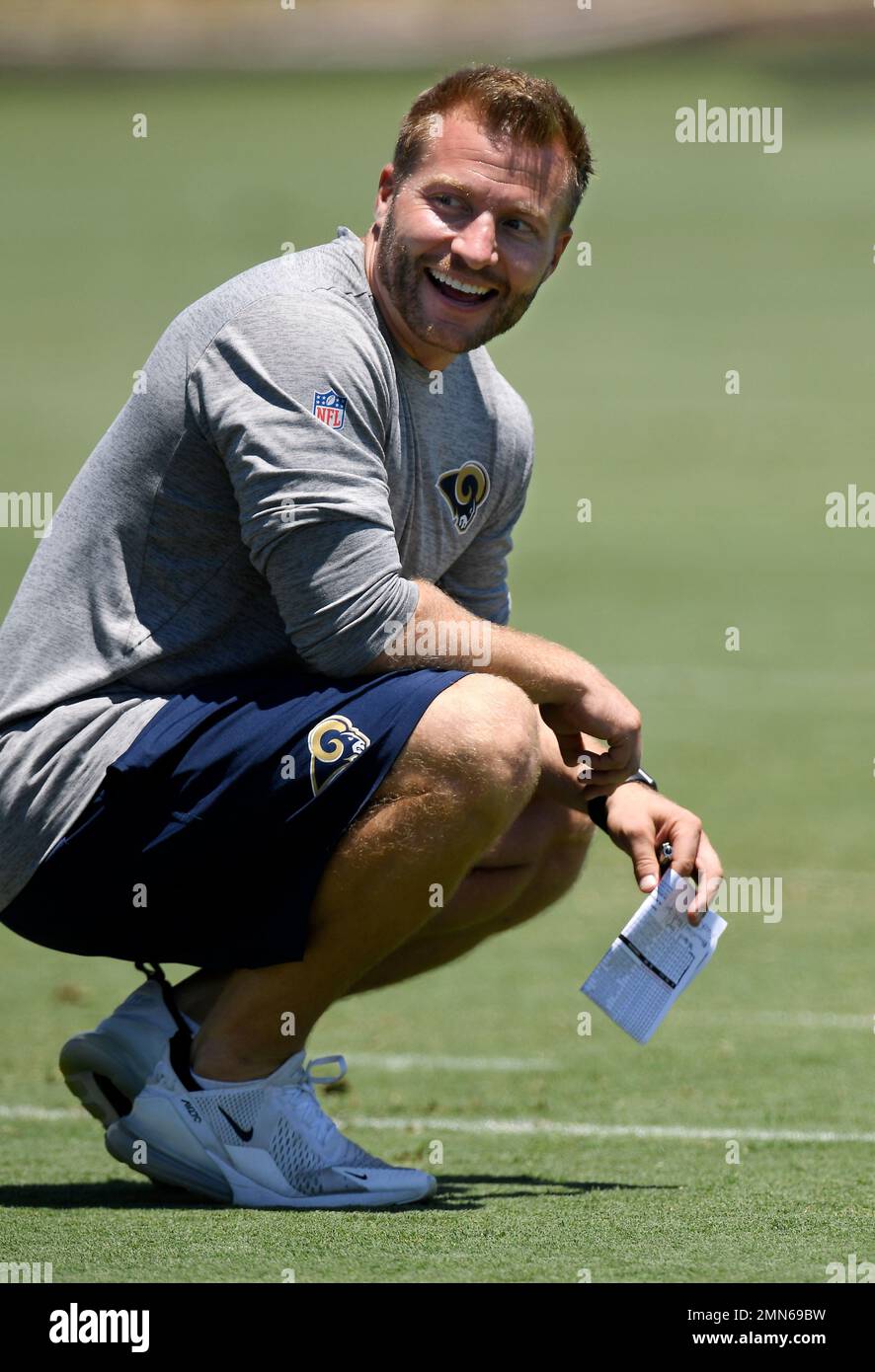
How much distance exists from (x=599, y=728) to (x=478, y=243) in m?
0.90

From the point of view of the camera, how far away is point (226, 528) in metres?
3.65

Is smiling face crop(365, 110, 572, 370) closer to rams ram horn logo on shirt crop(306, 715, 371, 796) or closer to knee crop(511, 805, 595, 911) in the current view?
rams ram horn logo on shirt crop(306, 715, 371, 796)

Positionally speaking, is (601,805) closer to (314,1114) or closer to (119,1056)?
(314,1114)

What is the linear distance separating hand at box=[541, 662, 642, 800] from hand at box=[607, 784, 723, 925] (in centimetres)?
6

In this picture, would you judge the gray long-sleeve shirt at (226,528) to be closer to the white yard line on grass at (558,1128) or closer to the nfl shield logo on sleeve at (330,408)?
the nfl shield logo on sleeve at (330,408)

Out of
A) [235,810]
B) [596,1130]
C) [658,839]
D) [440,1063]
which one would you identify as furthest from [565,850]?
[440,1063]

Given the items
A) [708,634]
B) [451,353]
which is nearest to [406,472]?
[451,353]

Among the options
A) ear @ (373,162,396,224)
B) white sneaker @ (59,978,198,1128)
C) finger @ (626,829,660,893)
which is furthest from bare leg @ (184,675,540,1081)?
ear @ (373,162,396,224)

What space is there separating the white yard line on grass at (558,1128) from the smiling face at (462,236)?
5.34ft

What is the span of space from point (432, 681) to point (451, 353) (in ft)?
2.24

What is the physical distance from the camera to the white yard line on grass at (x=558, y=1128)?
4125 millimetres

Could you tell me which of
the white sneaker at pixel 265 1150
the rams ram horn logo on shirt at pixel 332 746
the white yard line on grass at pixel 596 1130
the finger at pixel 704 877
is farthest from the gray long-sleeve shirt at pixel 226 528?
the white yard line on grass at pixel 596 1130

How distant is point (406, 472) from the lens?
3760 mm

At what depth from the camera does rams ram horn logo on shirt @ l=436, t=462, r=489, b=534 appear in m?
3.89
